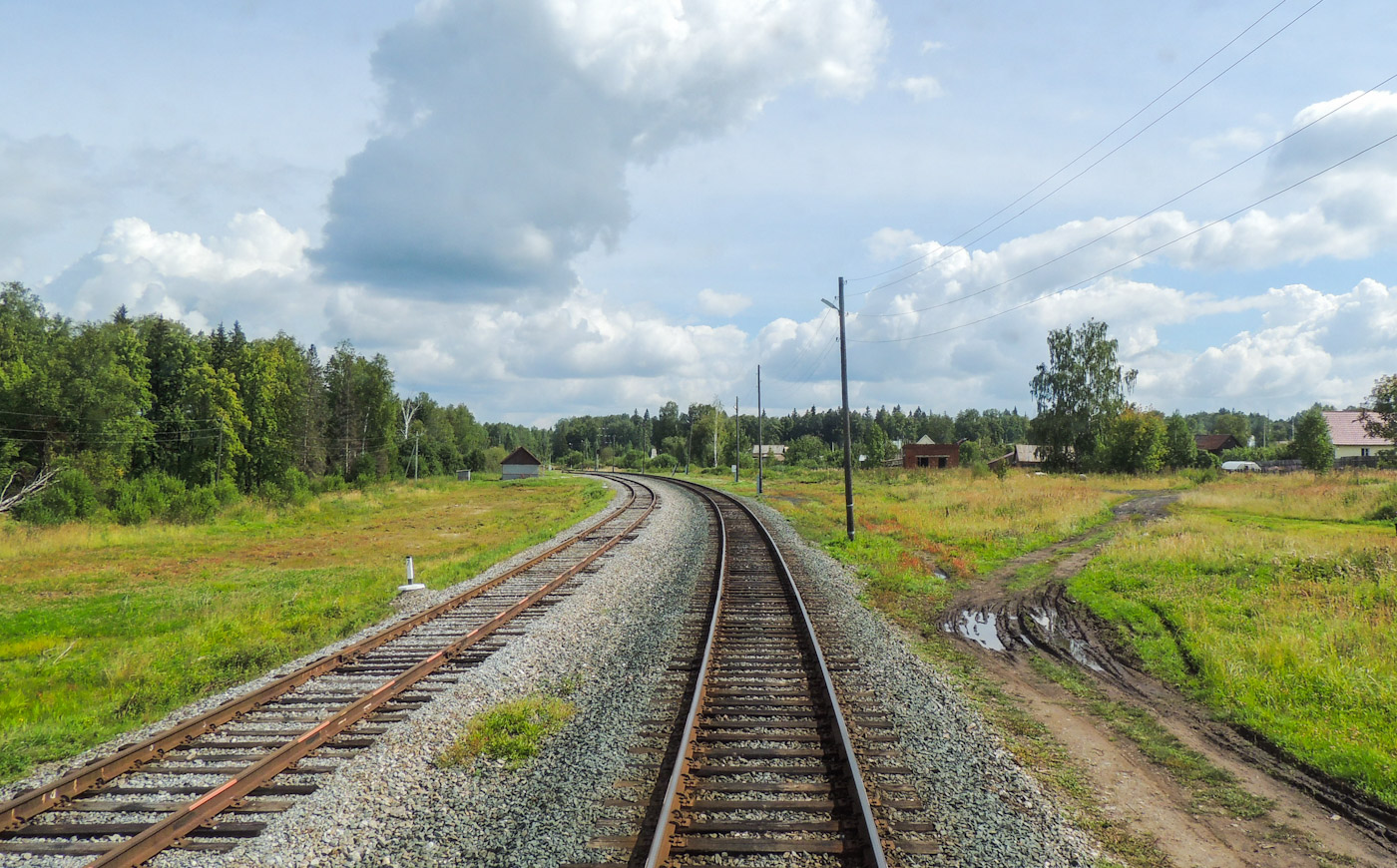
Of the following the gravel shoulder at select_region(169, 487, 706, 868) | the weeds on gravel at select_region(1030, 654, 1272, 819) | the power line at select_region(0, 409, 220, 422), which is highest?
the power line at select_region(0, 409, 220, 422)

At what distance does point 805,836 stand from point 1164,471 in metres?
69.1

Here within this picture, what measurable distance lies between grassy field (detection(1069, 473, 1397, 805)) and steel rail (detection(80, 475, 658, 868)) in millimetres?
9978

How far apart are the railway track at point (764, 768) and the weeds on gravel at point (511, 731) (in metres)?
1.16

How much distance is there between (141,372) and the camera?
55.2m

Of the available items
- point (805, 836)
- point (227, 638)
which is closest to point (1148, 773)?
point (805, 836)

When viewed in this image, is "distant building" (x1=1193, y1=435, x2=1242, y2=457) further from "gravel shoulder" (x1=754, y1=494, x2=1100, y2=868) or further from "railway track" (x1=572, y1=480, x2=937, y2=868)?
"railway track" (x1=572, y1=480, x2=937, y2=868)

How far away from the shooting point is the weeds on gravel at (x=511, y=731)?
678 cm

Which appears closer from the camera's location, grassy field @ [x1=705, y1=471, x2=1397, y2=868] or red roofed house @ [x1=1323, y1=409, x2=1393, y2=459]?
grassy field @ [x1=705, y1=471, x2=1397, y2=868]

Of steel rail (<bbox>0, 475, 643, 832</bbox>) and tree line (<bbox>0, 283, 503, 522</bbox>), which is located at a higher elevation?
tree line (<bbox>0, 283, 503, 522</bbox>)

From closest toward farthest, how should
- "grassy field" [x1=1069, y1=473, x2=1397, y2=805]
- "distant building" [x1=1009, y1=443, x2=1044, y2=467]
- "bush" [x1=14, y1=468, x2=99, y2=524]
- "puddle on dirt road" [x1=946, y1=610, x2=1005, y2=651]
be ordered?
1. "grassy field" [x1=1069, y1=473, x2=1397, y2=805]
2. "puddle on dirt road" [x1=946, y1=610, x2=1005, y2=651]
3. "bush" [x1=14, y1=468, x2=99, y2=524]
4. "distant building" [x1=1009, y1=443, x2=1044, y2=467]

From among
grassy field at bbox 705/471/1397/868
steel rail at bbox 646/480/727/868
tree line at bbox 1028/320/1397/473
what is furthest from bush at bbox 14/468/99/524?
tree line at bbox 1028/320/1397/473

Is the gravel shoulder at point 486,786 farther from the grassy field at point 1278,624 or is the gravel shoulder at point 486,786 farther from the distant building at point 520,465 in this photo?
the distant building at point 520,465

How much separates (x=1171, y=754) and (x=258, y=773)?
8924 mm

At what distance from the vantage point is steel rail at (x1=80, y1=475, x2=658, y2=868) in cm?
505
